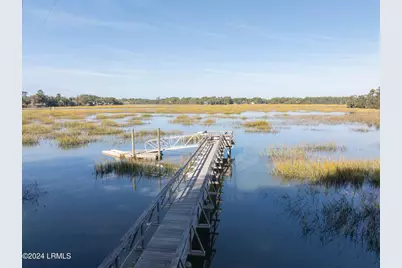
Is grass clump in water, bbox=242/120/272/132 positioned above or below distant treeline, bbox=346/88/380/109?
below

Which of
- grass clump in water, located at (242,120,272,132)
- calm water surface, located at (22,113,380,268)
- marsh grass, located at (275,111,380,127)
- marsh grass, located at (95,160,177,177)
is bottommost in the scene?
calm water surface, located at (22,113,380,268)

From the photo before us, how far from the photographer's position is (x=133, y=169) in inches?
719

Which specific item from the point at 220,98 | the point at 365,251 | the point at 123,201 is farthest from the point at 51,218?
the point at 220,98

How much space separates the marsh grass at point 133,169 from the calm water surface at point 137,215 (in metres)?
0.76

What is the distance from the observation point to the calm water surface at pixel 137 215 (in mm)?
9164

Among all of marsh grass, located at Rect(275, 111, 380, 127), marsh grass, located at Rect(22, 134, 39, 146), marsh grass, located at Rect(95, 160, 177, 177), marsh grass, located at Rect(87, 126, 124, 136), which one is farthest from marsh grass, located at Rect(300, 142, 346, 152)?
marsh grass, located at Rect(22, 134, 39, 146)

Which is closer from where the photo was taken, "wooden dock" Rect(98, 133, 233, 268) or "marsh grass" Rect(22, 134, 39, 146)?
"wooden dock" Rect(98, 133, 233, 268)

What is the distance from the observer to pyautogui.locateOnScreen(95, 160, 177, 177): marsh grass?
1775 centimetres

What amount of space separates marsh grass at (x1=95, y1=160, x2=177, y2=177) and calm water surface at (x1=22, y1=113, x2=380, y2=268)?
758 millimetres

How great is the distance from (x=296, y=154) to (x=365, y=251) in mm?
12434

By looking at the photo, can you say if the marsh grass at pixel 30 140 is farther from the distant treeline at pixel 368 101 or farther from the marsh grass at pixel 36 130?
the distant treeline at pixel 368 101

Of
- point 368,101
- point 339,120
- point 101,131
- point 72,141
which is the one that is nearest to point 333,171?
point 72,141

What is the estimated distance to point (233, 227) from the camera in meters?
11.3

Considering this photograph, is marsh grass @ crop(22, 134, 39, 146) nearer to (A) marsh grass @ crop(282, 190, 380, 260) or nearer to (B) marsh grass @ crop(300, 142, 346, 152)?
(A) marsh grass @ crop(282, 190, 380, 260)
